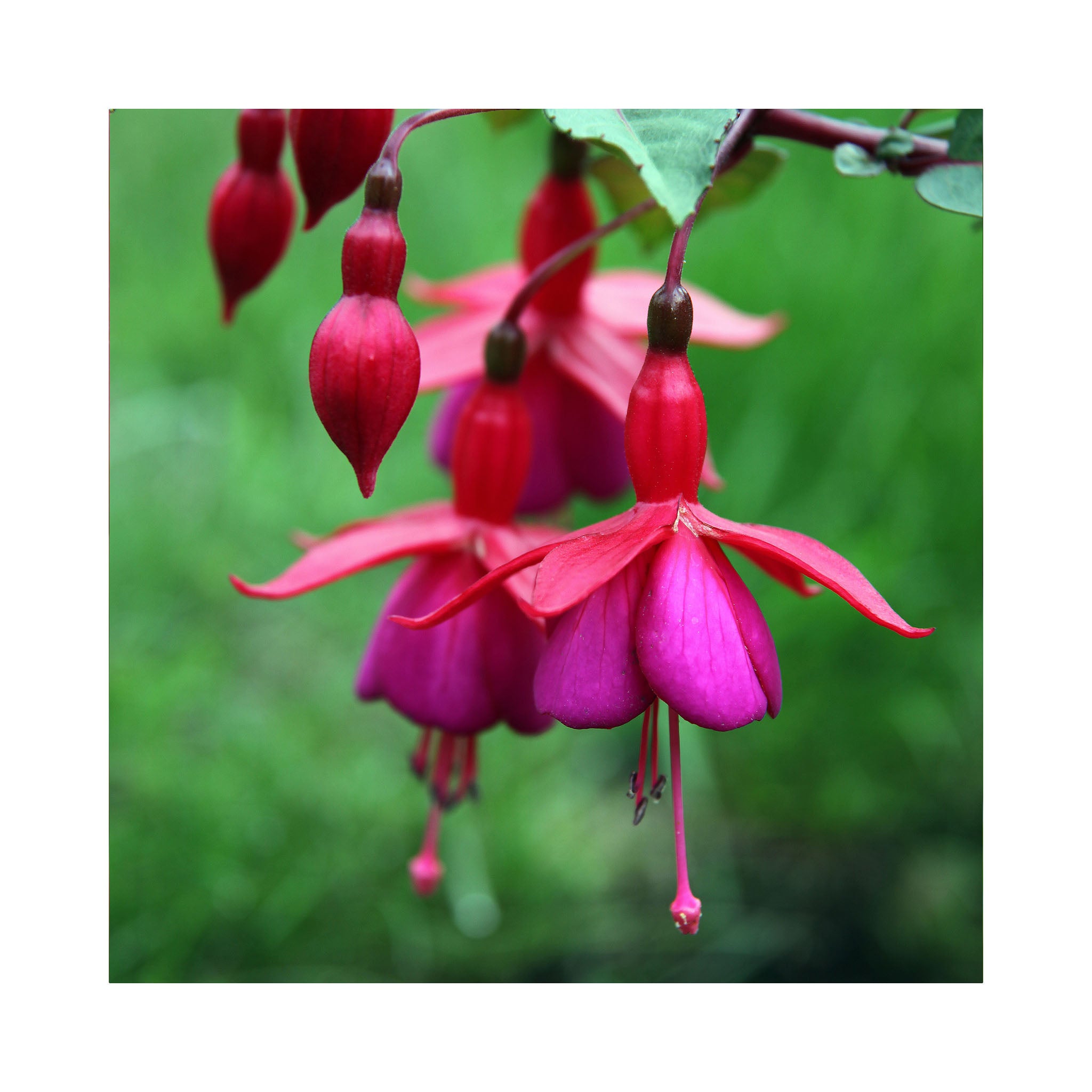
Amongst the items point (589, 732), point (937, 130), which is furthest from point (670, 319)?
point (589, 732)

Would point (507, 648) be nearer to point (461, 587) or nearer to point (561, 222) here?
point (461, 587)

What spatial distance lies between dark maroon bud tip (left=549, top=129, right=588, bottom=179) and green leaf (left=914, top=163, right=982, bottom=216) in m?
0.18

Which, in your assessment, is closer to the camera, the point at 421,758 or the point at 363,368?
the point at 363,368

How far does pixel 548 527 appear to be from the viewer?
550 mm

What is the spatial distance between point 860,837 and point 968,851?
0.11 meters

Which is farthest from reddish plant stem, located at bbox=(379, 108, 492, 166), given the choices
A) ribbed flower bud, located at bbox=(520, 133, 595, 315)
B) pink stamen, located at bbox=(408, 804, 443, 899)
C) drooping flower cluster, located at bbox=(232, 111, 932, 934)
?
pink stamen, located at bbox=(408, 804, 443, 899)

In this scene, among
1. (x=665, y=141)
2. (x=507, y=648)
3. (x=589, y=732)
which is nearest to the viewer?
(x=665, y=141)

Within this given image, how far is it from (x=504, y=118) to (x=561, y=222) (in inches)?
2.6

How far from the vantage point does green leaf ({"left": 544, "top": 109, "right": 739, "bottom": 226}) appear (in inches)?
13.6

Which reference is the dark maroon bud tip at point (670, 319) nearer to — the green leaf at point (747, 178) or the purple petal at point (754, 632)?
the purple petal at point (754, 632)

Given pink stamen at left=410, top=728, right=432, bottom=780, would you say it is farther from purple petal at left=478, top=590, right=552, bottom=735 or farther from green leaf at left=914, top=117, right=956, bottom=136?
green leaf at left=914, top=117, right=956, bottom=136
